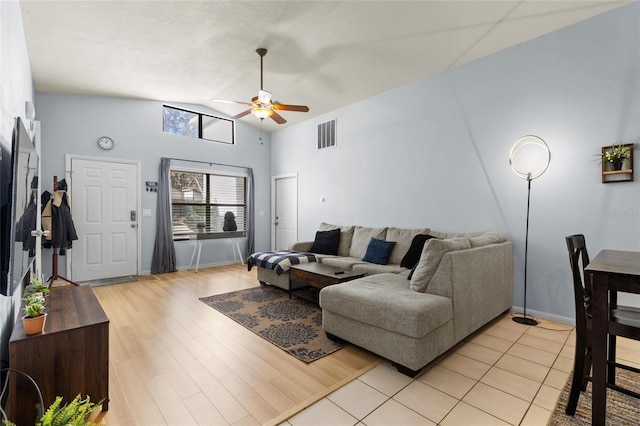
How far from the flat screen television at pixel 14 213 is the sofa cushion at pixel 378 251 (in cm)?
355

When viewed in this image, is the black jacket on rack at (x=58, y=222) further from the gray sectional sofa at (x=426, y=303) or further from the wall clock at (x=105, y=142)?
the gray sectional sofa at (x=426, y=303)

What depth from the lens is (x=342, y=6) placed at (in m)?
2.88

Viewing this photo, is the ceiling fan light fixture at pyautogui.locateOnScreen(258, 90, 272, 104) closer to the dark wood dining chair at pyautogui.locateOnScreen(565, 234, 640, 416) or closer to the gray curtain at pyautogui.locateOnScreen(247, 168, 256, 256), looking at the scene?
the dark wood dining chair at pyautogui.locateOnScreen(565, 234, 640, 416)

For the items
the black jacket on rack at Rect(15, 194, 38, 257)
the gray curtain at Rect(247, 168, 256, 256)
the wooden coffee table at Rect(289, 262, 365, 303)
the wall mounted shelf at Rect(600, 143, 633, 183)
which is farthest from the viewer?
the gray curtain at Rect(247, 168, 256, 256)

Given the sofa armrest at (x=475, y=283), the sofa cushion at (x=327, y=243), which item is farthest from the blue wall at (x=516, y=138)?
the sofa cushion at (x=327, y=243)

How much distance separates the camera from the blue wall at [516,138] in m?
2.82

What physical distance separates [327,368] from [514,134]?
128 inches

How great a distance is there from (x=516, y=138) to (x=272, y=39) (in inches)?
120

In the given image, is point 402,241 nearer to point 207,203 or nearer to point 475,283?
point 475,283

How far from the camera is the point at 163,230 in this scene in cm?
550

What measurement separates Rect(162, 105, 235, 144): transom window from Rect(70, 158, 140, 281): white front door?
1071 mm

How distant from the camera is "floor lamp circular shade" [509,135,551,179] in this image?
320cm

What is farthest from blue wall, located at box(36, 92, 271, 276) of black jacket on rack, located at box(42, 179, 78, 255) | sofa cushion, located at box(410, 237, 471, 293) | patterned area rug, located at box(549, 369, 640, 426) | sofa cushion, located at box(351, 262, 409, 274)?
patterned area rug, located at box(549, 369, 640, 426)

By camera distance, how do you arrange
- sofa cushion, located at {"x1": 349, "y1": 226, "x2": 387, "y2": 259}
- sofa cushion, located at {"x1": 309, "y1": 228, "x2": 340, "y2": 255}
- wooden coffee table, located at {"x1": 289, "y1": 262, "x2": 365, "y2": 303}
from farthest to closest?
sofa cushion, located at {"x1": 309, "y1": 228, "x2": 340, "y2": 255}, sofa cushion, located at {"x1": 349, "y1": 226, "x2": 387, "y2": 259}, wooden coffee table, located at {"x1": 289, "y1": 262, "x2": 365, "y2": 303}
